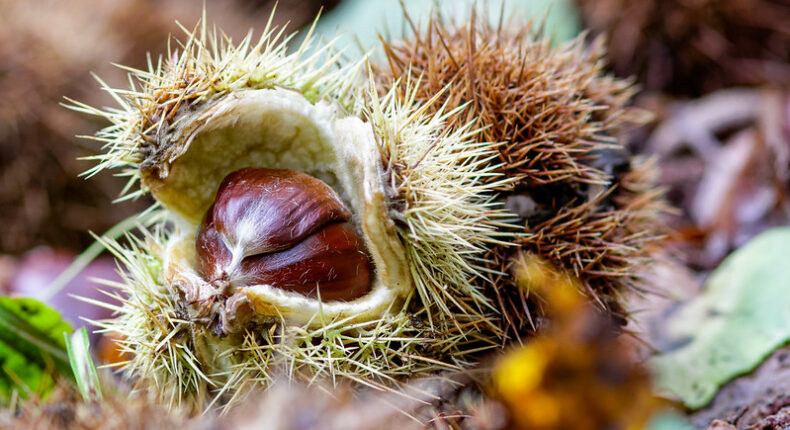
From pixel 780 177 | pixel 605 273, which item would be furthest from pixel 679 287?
pixel 605 273

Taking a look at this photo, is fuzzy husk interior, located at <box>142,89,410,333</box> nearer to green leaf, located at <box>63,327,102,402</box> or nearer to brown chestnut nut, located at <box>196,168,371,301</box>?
brown chestnut nut, located at <box>196,168,371,301</box>

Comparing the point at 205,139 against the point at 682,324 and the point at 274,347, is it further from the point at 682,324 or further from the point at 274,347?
the point at 682,324

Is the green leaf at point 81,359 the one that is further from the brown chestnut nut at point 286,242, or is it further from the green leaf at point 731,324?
the green leaf at point 731,324

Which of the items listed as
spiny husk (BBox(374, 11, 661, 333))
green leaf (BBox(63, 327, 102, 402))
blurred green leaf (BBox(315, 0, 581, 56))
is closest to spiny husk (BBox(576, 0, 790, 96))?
blurred green leaf (BBox(315, 0, 581, 56))

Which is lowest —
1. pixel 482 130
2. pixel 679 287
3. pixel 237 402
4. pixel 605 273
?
pixel 679 287

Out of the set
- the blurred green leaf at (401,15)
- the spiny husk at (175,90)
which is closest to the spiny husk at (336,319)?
the spiny husk at (175,90)

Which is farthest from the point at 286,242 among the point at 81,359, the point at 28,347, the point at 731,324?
the point at 731,324
